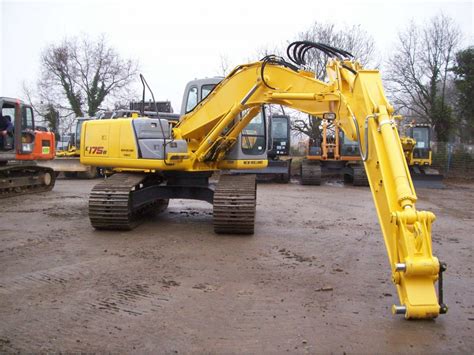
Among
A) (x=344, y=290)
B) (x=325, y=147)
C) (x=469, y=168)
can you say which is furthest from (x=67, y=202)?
(x=469, y=168)

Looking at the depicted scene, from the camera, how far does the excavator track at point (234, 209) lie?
7.45m

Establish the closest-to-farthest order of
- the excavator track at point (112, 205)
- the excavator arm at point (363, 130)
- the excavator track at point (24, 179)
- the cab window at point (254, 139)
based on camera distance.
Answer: the excavator arm at point (363, 130) < the excavator track at point (112, 205) < the cab window at point (254, 139) < the excavator track at point (24, 179)

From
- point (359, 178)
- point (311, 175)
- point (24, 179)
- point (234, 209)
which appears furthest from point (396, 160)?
point (359, 178)

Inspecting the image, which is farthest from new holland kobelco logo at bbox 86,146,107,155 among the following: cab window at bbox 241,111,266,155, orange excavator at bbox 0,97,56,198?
orange excavator at bbox 0,97,56,198

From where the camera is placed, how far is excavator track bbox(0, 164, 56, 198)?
12.9 metres

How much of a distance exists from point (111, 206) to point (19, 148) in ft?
22.3

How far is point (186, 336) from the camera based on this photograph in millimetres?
3783

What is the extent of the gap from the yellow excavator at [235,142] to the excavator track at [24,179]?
5.33 m

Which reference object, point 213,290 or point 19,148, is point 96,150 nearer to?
point 213,290

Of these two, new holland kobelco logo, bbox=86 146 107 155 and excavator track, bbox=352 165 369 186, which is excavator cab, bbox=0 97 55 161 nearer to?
new holland kobelco logo, bbox=86 146 107 155

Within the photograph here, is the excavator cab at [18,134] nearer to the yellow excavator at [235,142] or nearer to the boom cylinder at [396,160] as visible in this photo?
the yellow excavator at [235,142]

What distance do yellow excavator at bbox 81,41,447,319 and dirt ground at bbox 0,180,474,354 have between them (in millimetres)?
617

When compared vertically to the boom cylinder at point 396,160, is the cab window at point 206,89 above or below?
above

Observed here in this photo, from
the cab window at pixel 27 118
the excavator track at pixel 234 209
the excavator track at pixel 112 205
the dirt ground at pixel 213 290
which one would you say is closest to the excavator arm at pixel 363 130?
the dirt ground at pixel 213 290
